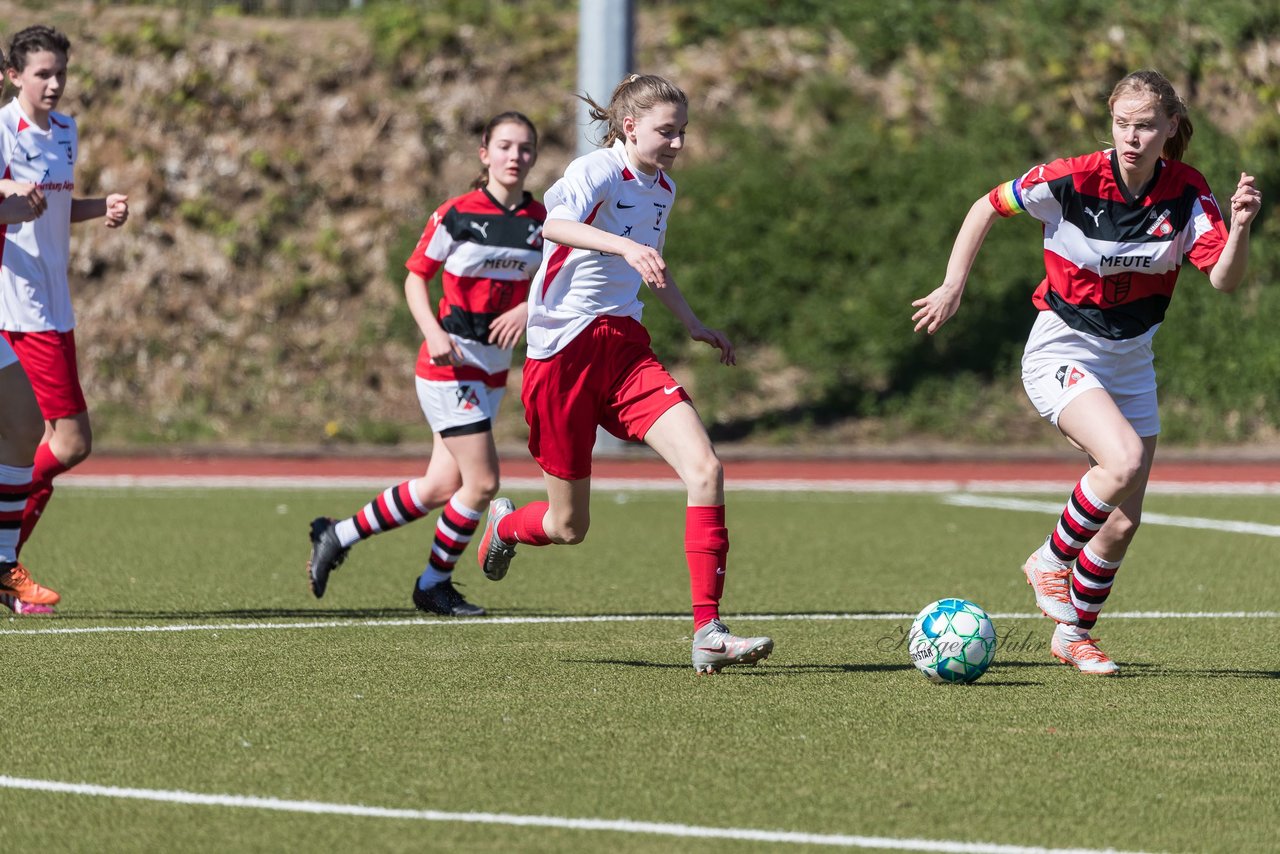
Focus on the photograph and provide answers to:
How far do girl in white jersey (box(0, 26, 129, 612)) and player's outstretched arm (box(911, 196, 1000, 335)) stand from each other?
341 centimetres

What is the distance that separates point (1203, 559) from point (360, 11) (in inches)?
610

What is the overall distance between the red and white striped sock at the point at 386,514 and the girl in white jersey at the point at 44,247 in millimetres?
1207

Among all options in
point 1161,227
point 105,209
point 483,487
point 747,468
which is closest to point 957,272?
point 1161,227

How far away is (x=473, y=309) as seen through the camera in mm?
7906

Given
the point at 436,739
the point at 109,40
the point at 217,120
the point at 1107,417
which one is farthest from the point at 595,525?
the point at 109,40

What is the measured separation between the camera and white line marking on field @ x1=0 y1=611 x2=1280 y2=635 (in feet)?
23.6

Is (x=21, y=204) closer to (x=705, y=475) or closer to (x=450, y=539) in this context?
(x=450, y=539)

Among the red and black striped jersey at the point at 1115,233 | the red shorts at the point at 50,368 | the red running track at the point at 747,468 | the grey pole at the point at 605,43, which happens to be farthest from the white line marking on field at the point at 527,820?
the grey pole at the point at 605,43

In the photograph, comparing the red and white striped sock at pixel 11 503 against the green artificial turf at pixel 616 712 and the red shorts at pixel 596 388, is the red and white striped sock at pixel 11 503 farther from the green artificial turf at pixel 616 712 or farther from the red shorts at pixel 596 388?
the red shorts at pixel 596 388

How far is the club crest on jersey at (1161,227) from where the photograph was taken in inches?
246

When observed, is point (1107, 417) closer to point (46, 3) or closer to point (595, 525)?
point (595, 525)

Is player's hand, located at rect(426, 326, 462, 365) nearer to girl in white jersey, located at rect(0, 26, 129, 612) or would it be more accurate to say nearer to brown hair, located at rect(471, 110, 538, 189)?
brown hair, located at rect(471, 110, 538, 189)

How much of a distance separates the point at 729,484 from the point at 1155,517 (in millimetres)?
3900

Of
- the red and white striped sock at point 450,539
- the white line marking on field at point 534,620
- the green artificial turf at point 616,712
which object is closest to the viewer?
the green artificial turf at point 616,712
